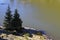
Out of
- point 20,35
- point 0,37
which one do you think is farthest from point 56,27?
point 0,37

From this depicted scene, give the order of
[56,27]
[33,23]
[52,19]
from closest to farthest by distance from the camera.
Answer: [56,27] → [33,23] → [52,19]

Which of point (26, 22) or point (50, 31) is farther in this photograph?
point (26, 22)

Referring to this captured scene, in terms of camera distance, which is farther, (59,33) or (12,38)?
(59,33)

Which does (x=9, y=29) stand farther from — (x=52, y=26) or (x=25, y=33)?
(x=52, y=26)

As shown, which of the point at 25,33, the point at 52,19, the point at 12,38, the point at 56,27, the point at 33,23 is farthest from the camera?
the point at 52,19

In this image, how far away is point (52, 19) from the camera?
7.07 metres

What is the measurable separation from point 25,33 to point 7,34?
500mm

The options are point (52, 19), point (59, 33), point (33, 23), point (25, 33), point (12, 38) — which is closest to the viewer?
point (12, 38)

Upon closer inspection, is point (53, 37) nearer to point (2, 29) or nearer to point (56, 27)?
point (56, 27)

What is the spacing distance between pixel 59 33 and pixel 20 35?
1.23m

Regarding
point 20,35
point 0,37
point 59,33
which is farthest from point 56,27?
point 0,37

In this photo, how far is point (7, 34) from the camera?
4.89 m

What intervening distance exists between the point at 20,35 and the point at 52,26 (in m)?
1.61

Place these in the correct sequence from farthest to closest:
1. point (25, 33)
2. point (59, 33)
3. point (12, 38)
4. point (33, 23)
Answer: point (33, 23)
point (59, 33)
point (25, 33)
point (12, 38)
